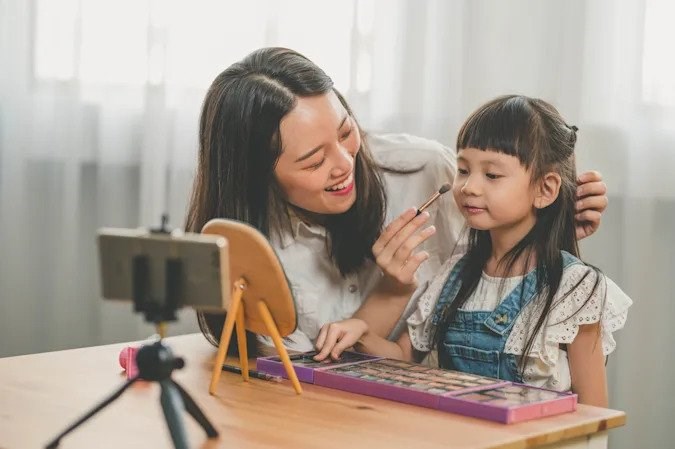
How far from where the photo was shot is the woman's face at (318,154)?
1.61m

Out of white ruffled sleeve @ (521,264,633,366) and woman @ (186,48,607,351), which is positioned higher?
woman @ (186,48,607,351)

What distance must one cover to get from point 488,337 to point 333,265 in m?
0.32

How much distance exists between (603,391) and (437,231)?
1.65ft

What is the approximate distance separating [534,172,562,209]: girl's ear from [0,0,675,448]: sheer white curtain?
77 centimetres

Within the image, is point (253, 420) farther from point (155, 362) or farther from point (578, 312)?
point (578, 312)

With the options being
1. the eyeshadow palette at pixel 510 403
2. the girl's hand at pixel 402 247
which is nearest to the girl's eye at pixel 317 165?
the girl's hand at pixel 402 247

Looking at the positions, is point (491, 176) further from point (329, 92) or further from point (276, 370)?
point (276, 370)

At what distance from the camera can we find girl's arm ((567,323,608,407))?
1.49 metres

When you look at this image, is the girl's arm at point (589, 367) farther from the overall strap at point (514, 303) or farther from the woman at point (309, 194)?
the woman at point (309, 194)

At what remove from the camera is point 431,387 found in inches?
49.8

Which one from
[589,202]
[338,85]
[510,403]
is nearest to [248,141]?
[589,202]

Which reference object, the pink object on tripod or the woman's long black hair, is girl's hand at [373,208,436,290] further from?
the pink object on tripod

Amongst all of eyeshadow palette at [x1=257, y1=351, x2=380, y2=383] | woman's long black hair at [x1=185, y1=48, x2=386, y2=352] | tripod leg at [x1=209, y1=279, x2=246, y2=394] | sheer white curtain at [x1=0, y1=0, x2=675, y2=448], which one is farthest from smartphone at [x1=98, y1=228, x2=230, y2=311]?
sheer white curtain at [x1=0, y1=0, x2=675, y2=448]

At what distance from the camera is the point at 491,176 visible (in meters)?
1.59
